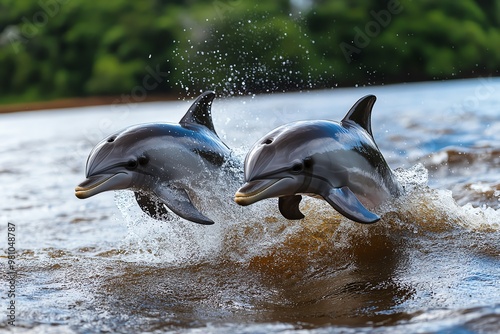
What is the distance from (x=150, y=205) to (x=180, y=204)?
662 mm


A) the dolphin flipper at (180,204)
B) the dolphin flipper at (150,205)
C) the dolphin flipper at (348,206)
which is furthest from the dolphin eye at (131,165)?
the dolphin flipper at (348,206)

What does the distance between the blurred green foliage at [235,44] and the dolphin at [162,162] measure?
66.0 ft

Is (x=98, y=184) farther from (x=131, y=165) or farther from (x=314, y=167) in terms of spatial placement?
(x=314, y=167)

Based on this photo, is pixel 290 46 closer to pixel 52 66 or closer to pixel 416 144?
pixel 52 66

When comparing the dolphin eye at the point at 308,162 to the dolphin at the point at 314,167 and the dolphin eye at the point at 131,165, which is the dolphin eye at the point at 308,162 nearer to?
the dolphin at the point at 314,167

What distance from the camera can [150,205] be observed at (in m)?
6.12

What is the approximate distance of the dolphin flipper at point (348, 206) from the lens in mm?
4879

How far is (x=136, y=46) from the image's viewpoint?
5456cm

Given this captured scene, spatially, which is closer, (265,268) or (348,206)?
(348,206)

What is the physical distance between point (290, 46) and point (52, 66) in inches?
840

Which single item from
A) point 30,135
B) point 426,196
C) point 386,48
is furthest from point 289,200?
point 386,48

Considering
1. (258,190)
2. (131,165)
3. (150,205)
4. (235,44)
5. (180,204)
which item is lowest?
(235,44)

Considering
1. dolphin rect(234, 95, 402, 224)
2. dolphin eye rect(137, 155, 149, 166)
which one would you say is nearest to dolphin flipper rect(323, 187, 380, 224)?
dolphin rect(234, 95, 402, 224)

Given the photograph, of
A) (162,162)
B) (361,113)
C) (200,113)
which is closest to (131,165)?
(162,162)
